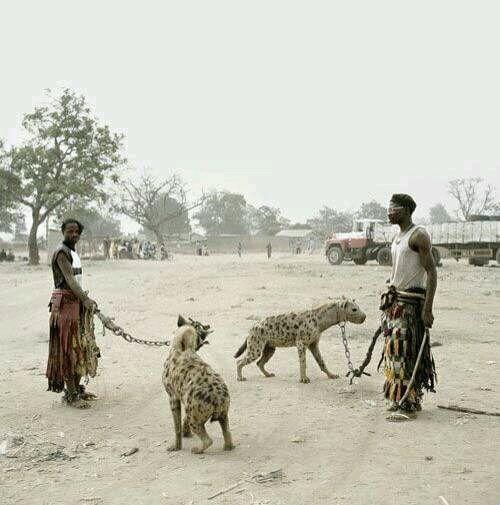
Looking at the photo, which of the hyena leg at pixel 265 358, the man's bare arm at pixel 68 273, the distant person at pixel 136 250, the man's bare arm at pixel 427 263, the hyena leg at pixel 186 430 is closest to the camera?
the hyena leg at pixel 186 430

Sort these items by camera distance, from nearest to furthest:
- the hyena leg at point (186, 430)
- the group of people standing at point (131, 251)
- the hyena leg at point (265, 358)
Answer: the hyena leg at point (186, 430) → the hyena leg at point (265, 358) → the group of people standing at point (131, 251)

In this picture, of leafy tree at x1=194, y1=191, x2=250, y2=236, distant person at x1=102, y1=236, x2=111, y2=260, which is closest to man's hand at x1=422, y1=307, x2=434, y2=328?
distant person at x1=102, y1=236, x2=111, y2=260

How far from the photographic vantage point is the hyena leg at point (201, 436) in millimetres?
4773

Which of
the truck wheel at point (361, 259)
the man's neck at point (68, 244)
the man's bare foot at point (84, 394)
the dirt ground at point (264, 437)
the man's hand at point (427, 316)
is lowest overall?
the dirt ground at point (264, 437)

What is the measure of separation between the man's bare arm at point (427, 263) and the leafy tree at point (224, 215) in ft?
330

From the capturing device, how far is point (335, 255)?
3139 cm

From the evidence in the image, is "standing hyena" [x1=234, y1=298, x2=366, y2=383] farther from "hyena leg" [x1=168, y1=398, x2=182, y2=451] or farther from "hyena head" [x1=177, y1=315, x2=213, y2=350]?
"hyena leg" [x1=168, y1=398, x2=182, y2=451]

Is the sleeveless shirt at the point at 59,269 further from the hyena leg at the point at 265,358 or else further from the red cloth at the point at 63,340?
the hyena leg at the point at 265,358

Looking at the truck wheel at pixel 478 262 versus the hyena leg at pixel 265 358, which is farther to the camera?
the truck wheel at pixel 478 262

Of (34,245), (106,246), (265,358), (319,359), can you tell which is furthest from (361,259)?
(319,359)

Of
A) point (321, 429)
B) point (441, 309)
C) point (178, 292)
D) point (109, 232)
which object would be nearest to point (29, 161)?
point (178, 292)

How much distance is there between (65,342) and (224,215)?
330ft

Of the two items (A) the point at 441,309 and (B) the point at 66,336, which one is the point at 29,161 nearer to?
(A) the point at 441,309

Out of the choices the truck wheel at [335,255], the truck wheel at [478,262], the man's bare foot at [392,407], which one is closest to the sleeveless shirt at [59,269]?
the man's bare foot at [392,407]
